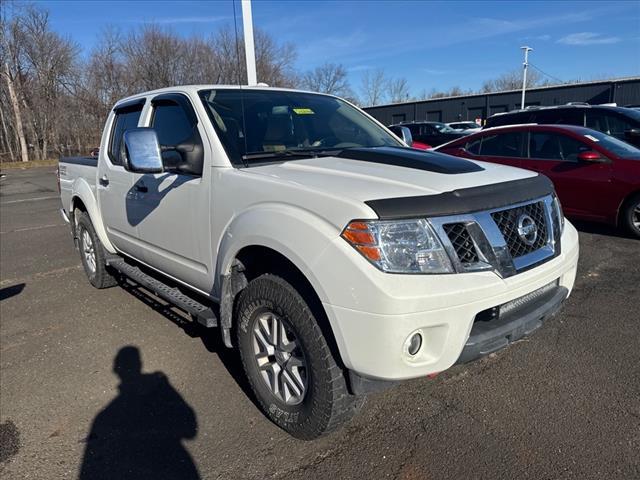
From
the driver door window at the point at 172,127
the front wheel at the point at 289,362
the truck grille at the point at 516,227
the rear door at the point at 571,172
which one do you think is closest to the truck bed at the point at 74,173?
the driver door window at the point at 172,127

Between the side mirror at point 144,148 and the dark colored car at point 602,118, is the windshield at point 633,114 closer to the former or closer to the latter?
the dark colored car at point 602,118

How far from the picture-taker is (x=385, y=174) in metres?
2.57

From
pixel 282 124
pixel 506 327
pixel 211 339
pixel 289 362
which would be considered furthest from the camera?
pixel 211 339

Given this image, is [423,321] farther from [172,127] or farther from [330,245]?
[172,127]

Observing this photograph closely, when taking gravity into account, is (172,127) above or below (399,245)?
above

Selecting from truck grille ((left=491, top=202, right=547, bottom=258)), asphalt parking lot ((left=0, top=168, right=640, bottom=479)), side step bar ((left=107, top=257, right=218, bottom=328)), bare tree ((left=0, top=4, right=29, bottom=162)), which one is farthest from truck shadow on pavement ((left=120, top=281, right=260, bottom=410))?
bare tree ((left=0, top=4, right=29, bottom=162))

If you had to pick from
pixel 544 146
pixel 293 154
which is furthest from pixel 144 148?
pixel 544 146

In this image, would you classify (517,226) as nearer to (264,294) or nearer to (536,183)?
(536,183)

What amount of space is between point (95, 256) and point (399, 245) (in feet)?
13.1

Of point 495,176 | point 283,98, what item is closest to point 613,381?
point 495,176

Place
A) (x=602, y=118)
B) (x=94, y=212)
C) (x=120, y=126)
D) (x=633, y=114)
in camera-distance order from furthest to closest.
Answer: (x=602, y=118), (x=633, y=114), (x=94, y=212), (x=120, y=126)

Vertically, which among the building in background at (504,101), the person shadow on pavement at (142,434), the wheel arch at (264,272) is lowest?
the person shadow on pavement at (142,434)

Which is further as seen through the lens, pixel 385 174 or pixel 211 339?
pixel 211 339

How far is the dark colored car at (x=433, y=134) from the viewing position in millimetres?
21078
